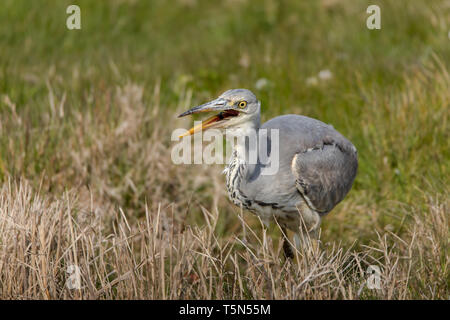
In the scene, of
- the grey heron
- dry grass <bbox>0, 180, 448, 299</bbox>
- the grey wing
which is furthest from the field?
the grey wing

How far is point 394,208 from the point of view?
4.64 m

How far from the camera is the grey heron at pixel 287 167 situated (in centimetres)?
378

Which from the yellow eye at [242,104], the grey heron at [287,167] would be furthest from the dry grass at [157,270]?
the yellow eye at [242,104]

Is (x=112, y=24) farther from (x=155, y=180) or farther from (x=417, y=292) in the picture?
(x=417, y=292)

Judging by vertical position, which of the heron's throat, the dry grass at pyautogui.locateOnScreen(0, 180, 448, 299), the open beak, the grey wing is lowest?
the dry grass at pyautogui.locateOnScreen(0, 180, 448, 299)

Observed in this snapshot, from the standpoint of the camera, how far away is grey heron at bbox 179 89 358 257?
12.4 feet

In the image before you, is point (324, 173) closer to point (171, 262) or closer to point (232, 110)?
point (232, 110)

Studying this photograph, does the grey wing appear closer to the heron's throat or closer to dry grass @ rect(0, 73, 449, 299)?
the heron's throat

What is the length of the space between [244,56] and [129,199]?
2748 millimetres

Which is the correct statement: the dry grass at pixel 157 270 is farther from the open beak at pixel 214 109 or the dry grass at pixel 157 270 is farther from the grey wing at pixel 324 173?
the grey wing at pixel 324 173

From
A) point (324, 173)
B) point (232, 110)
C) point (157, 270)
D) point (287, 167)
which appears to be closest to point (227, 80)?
point (324, 173)

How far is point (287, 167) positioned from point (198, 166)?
4.74ft

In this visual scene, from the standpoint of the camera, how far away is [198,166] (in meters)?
5.34
